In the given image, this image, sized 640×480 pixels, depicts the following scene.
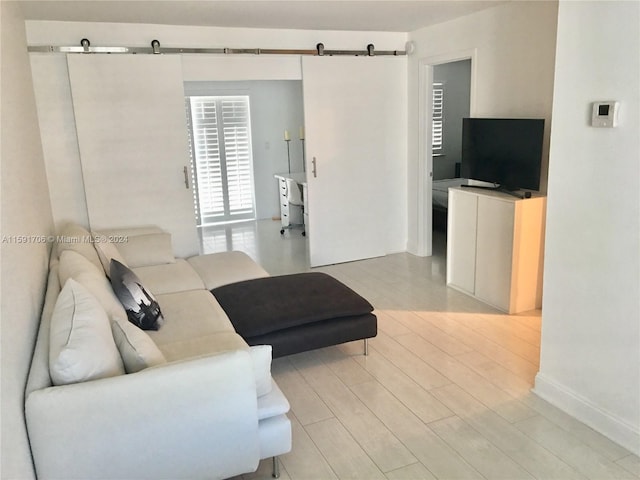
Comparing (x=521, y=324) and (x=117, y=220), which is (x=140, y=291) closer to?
(x=117, y=220)

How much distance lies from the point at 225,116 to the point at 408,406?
5.89m

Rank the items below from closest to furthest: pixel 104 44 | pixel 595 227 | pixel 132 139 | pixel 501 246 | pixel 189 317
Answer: pixel 595 227 < pixel 189 317 < pixel 501 246 < pixel 104 44 < pixel 132 139

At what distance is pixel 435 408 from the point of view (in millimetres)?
2818

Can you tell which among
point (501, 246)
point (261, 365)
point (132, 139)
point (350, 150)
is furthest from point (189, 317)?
point (350, 150)

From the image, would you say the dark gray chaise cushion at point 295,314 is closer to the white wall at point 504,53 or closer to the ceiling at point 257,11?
→ the white wall at point 504,53

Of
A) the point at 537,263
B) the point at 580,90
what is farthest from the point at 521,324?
the point at 580,90

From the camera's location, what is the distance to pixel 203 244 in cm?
682

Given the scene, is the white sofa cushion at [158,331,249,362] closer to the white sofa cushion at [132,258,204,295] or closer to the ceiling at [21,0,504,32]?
the white sofa cushion at [132,258,204,295]

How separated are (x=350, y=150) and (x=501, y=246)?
2040 millimetres

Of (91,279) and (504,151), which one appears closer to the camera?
(91,279)

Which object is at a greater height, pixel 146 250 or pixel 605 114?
pixel 605 114

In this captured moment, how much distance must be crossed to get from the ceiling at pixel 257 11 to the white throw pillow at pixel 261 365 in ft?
9.14

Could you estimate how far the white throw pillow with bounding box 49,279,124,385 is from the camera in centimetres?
183

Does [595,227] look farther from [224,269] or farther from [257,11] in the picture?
[257,11]
